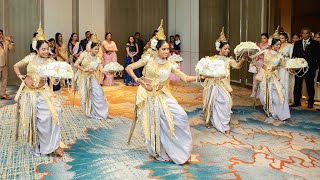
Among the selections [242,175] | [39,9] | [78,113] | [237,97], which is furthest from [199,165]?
[39,9]

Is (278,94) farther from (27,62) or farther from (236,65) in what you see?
(27,62)

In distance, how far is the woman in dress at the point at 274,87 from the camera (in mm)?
6668

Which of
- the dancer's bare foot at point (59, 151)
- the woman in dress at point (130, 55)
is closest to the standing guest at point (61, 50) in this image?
the woman in dress at point (130, 55)

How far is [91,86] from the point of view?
6.96 m

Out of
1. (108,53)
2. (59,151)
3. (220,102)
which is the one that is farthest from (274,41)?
(108,53)

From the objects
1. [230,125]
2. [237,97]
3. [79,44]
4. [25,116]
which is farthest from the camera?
[79,44]

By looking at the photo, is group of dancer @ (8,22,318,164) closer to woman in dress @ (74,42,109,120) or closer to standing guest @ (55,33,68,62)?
woman in dress @ (74,42,109,120)

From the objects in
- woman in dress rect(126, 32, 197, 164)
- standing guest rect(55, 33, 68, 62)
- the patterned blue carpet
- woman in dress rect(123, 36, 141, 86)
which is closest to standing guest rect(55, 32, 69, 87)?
standing guest rect(55, 33, 68, 62)

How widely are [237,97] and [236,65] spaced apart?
3804 mm

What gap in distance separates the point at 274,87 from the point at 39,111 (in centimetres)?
398

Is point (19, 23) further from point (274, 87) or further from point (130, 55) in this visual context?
point (274, 87)

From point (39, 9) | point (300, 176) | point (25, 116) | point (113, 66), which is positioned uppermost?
point (39, 9)

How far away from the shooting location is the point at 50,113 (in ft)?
15.0

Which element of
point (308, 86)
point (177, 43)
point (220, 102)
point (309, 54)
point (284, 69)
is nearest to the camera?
point (220, 102)
